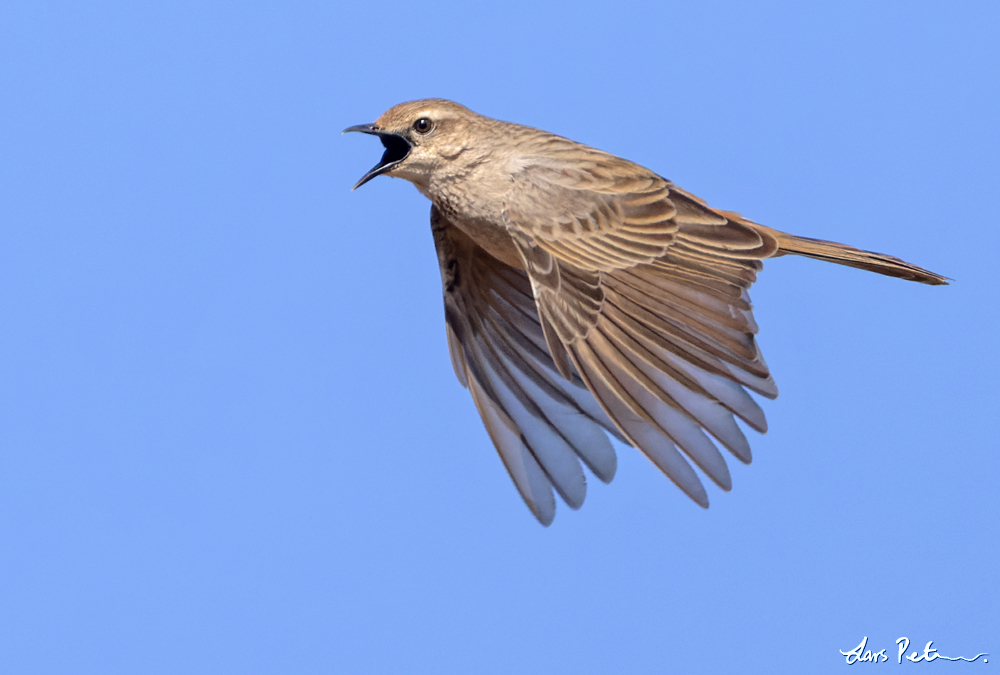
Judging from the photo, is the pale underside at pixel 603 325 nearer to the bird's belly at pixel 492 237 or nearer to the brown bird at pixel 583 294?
the brown bird at pixel 583 294

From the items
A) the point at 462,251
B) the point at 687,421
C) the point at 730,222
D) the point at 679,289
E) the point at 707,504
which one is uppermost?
the point at 462,251

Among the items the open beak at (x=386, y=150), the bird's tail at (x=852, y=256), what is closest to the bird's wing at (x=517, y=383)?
the open beak at (x=386, y=150)

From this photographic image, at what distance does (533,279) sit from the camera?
4.75 metres

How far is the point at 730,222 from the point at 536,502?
152 cm

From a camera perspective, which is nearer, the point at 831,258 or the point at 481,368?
the point at 831,258

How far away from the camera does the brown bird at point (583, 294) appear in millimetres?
4422

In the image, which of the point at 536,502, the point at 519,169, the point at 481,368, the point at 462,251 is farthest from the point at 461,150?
the point at 536,502

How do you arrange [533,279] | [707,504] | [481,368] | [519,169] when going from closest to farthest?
[707,504] → [533,279] → [519,169] → [481,368]

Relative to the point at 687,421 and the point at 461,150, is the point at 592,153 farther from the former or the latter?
the point at 687,421

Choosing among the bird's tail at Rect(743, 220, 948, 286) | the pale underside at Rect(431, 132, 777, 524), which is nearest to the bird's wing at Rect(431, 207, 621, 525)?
the pale underside at Rect(431, 132, 777, 524)

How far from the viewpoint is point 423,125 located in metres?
5.25

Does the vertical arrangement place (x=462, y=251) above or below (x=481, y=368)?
above

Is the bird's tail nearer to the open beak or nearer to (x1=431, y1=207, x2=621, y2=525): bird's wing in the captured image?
(x1=431, y1=207, x2=621, y2=525): bird's wing

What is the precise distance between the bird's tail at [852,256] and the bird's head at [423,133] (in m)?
1.42
